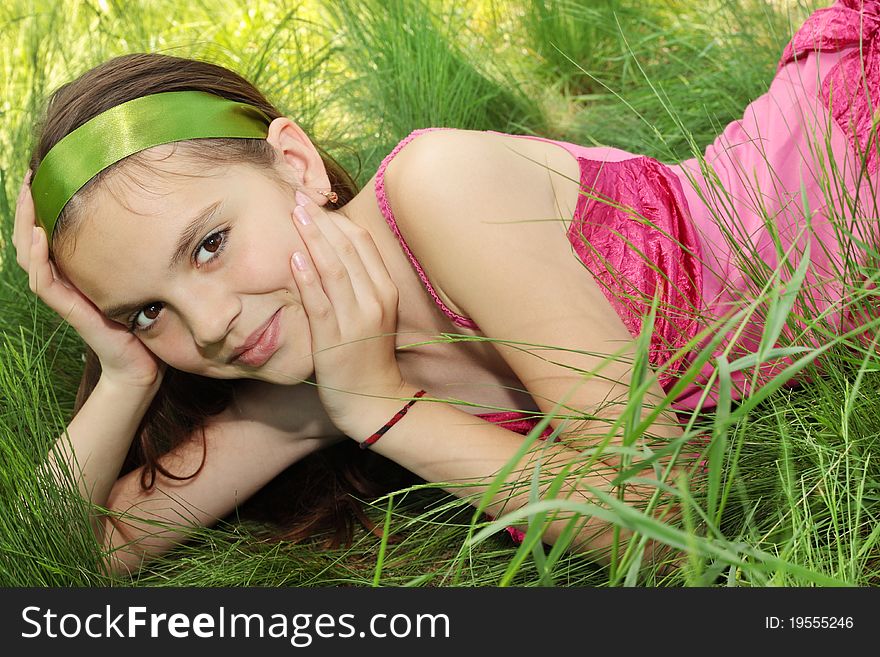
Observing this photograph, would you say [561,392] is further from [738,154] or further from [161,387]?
[161,387]

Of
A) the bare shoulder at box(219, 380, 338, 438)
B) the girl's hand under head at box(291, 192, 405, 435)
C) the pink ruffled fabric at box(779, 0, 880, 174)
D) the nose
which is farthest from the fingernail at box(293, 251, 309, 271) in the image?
the pink ruffled fabric at box(779, 0, 880, 174)

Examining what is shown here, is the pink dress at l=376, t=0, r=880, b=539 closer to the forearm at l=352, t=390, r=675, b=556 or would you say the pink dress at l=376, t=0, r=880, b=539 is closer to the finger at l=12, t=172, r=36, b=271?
the forearm at l=352, t=390, r=675, b=556

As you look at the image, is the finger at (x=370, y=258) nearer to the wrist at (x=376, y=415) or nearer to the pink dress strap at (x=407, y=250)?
the pink dress strap at (x=407, y=250)

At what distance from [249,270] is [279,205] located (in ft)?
0.39

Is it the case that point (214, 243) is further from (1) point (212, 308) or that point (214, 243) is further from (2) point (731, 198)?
(2) point (731, 198)

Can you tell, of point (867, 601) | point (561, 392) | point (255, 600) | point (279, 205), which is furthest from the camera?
point (279, 205)

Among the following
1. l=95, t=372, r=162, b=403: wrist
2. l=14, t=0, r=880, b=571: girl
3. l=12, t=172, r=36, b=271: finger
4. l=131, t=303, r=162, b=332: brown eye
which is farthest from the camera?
l=95, t=372, r=162, b=403: wrist

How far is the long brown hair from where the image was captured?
1.50m

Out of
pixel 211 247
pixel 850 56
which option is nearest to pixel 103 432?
pixel 211 247

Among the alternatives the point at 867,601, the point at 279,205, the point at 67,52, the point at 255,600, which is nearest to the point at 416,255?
the point at 279,205

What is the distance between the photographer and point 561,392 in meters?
1.34

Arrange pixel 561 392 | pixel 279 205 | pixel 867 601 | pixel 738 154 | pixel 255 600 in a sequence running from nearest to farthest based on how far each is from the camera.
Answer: pixel 867 601 → pixel 255 600 → pixel 561 392 → pixel 279 205 → pixel 738 154

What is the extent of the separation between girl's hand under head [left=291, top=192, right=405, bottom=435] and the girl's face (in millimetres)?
28

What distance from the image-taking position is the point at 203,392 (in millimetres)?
1842
